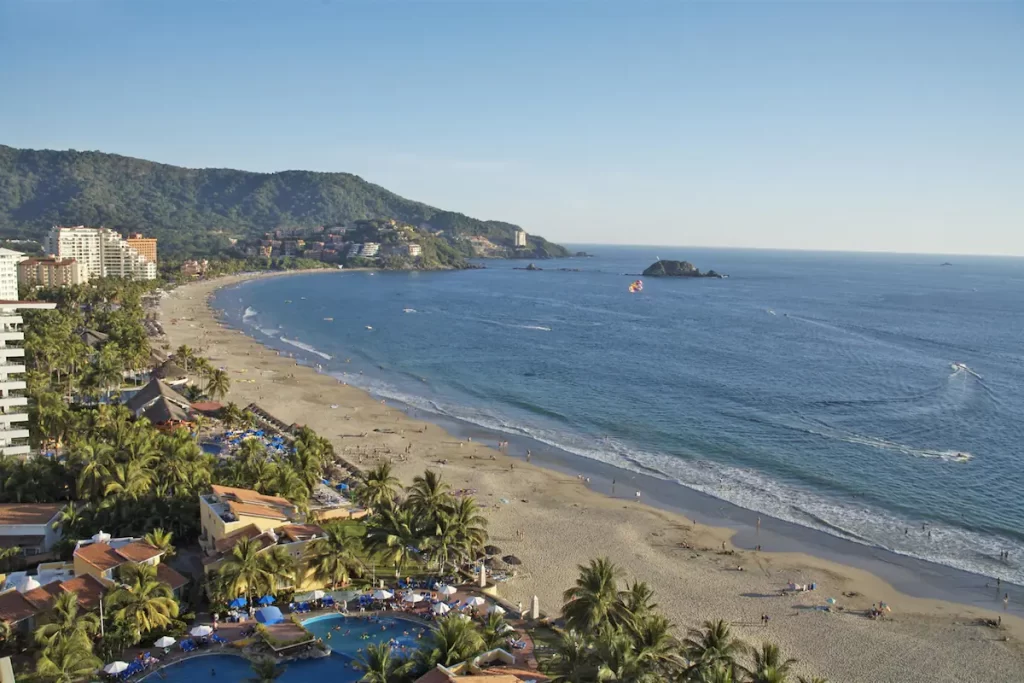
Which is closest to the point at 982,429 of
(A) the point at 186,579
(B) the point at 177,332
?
(A) the point at 186,579

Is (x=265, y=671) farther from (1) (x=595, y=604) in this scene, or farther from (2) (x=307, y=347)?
(2) (x=307, y=347)

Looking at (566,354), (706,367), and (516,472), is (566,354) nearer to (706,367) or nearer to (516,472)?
(706,367)

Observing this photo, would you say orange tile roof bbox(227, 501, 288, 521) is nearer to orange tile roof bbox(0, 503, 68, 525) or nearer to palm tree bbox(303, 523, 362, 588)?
palm tree bbox(303, 523, 362, 588)

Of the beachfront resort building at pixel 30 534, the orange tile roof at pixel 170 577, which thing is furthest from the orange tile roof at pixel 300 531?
the beachfront resort building at pixel 30 534

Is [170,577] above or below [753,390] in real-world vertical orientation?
below

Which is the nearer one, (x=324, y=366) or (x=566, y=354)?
(x=324, y=366)

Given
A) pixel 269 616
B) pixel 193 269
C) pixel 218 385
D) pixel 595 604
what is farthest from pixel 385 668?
pixel 193 269
